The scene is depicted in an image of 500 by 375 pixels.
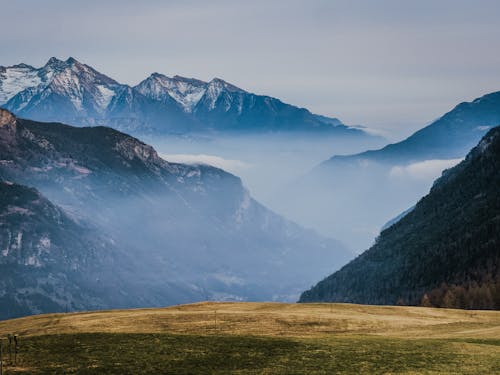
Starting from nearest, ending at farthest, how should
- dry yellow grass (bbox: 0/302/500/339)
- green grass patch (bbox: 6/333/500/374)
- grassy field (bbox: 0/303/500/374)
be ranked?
green grass patch (bbox: 6/333/500/374) < grassy field (bbox: 0/303/500/374) < dry yellow grass (bbox: 0/302/500/339)

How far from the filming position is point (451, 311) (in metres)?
120

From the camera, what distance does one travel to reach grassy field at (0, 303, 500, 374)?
64562 mm

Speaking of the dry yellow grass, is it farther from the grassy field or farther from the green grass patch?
the green grass patch

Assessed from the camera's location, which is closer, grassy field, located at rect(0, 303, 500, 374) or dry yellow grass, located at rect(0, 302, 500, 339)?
grassy field, located at rect(0, 303, 500, 374)

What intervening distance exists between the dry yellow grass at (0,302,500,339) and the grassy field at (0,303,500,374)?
0.13 m

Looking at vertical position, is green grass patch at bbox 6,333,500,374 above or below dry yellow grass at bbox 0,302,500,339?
below

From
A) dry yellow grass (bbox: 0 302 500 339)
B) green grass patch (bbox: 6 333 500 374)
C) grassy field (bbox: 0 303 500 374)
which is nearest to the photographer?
green grass patch (bbox: 6 333 500 374)

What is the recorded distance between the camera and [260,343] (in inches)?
2975

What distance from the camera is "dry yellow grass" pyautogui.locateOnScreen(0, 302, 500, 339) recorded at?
91.2m

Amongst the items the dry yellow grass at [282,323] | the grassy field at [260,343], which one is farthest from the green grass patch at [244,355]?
the dry yellow grass at [282,323]

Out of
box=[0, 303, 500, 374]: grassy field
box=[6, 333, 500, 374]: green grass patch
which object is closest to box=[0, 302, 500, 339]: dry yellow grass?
box=[0, 303, 500, 374]: grassy field

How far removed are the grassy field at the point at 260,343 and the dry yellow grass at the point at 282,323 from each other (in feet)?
0.43

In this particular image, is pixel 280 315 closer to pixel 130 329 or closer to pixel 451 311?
pixel 130 329

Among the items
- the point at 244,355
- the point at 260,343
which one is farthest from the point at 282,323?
the point at 244,355
